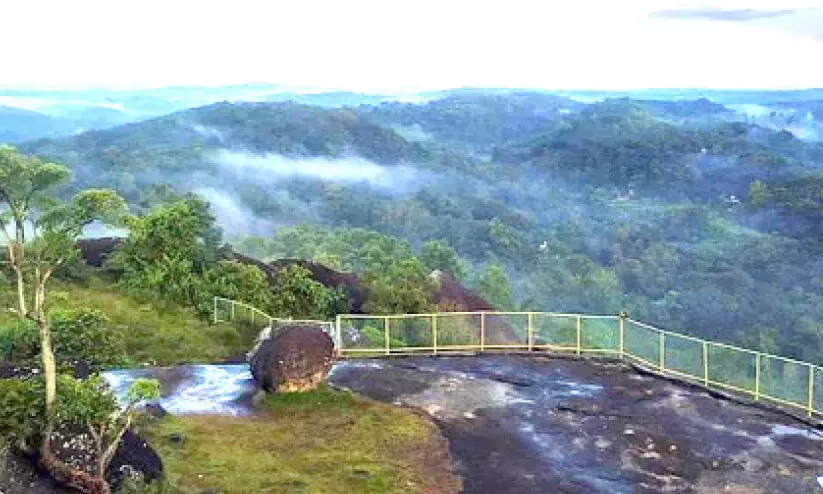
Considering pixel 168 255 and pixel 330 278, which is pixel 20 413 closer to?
pixel 168 255

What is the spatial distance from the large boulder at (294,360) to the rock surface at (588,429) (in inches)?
56.7

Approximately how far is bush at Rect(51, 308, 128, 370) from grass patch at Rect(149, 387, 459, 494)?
7.34m

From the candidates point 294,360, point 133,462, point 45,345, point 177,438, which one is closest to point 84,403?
point 45,345

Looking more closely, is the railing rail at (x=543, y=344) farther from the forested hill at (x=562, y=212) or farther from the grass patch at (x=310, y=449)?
the forested hill at (x=562, y=212)

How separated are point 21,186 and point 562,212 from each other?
138232 mm

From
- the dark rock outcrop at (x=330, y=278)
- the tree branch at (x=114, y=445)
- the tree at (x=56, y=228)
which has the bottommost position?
the dark rock outcrop at (x=330, y=278)

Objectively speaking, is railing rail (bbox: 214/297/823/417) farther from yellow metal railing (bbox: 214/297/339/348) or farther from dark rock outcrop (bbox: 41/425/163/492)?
dark rock outcrop (bbox: 41/425/163/492)

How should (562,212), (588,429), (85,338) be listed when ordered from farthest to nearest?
1. (562,212)
2. (85,338)
3. (588,429)

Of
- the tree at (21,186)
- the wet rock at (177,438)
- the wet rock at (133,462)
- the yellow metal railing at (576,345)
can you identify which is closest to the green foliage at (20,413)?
the wet rock at (133,462)

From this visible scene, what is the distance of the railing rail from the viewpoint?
2539 centimetres

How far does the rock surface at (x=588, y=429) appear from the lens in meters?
19.5

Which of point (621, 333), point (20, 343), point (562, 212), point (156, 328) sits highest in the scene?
point (621, 333)

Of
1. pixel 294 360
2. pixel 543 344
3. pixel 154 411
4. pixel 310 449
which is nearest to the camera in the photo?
pixel 310 449

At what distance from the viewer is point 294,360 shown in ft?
80.3
